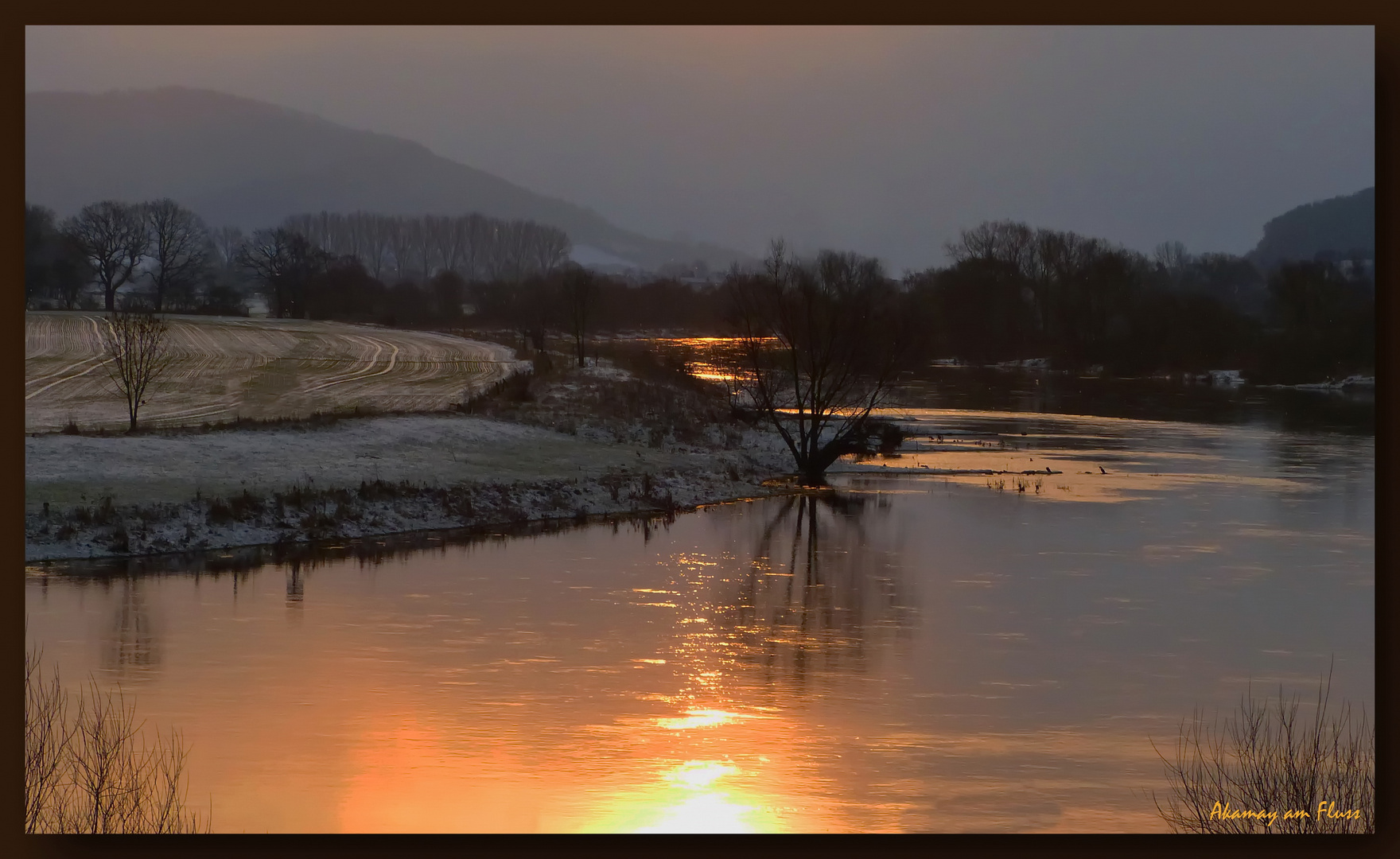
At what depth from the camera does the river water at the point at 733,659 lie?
12.4m

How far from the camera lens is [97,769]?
39.9ft

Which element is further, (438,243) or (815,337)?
(438,243)

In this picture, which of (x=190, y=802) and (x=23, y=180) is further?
(x=190, y=802)

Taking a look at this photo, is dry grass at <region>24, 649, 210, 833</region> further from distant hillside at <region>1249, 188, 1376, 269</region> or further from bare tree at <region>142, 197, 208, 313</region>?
bare tree at <region>142, 197, 208, 313</region>

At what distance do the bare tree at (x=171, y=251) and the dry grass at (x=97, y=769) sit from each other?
73.7 meters

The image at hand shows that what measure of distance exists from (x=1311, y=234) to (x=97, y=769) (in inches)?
1653

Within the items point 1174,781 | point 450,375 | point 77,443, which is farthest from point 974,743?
point 450,375

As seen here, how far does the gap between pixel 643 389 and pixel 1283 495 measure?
23.4m

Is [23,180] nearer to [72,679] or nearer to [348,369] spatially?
[72,679]

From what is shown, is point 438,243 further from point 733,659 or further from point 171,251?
point 733,659

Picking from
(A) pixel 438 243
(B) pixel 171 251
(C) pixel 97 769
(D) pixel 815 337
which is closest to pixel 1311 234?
(D) pixel 815 337

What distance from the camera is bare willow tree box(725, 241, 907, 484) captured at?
37.9 m

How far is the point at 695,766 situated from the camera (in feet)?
42.6

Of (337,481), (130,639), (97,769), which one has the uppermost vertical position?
(337,481)
